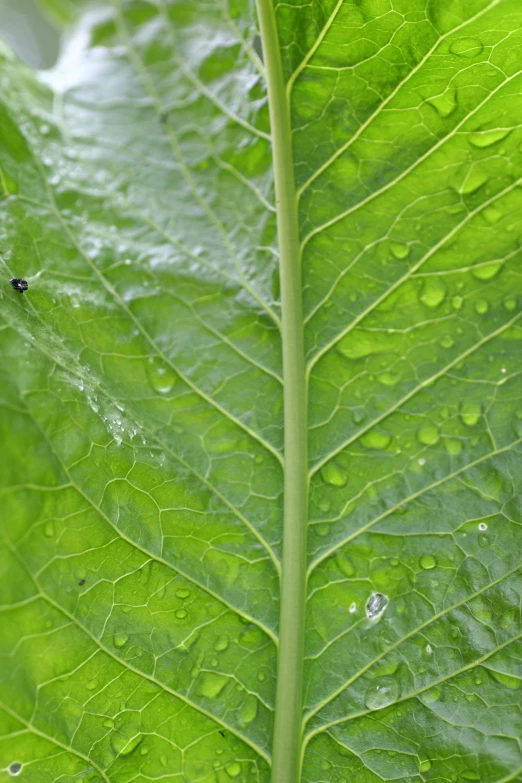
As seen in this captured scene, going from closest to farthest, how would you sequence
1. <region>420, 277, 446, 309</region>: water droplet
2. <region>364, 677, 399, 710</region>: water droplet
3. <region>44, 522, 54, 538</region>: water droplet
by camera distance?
1. <region>44, 522, 54, 538</region>: water droplet
2. <region>364, 677, 399, 710</region>: water droplet
3. <region>420, 277, 446, 309</region>: water droplet

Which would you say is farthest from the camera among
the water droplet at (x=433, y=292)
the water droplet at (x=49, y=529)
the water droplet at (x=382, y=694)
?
the water droplet at (x=433, y=292)

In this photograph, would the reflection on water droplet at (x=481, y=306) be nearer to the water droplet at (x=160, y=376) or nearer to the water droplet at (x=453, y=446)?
the water droplet at (x=453, y=446)

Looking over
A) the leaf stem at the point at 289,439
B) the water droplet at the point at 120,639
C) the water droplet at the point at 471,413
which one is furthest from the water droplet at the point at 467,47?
the water droplet at the point at 120,639

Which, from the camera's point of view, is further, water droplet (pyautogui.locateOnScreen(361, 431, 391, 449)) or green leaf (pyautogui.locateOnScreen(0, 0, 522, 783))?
water droplet (pyautogui.locateOnScreen(361, 431, 391, 449))

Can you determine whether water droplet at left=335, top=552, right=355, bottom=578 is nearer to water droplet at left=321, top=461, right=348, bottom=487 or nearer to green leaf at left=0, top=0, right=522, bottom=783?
green leaf at left=0, top=0, right=522, bottom=783

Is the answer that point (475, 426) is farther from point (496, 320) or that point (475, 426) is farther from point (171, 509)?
point (171, 509)

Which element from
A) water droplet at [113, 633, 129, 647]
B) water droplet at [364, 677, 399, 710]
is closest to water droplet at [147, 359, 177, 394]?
water droplet at [113, 633, 129, 647]

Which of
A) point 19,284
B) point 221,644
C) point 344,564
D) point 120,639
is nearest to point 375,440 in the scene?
point 344,564

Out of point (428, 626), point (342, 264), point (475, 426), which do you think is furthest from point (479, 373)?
point (428, 626)
